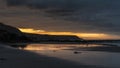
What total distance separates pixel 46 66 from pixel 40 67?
88 centimetres

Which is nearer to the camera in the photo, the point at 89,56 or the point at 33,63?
the point at 33,63

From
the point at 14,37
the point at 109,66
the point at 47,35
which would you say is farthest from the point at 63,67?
the point at 47,35

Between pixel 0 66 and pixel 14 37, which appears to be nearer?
pixel 0 66

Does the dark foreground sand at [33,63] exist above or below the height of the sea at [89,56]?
above

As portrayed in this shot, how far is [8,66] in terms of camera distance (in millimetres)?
21406

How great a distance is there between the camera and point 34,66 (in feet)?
73.1

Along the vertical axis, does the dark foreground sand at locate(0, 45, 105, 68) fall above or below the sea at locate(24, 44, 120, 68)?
above

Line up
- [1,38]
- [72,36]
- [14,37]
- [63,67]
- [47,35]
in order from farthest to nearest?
[72,36]
[47,35]
[14,37]
[1,38]
[63,67]

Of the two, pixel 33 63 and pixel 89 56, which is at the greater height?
pixel 33 63

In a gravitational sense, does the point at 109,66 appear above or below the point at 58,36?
above

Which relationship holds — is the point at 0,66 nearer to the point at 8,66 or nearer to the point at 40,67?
the point at 8,66

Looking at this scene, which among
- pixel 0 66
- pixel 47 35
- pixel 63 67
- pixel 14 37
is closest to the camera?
pixel 0 66

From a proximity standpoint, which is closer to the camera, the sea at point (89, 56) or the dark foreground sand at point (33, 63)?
the dark foreground sand at point (33, 63)

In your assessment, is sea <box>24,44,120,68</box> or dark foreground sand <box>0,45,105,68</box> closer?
dark foreground sand <box>0,45,105,68</box>
